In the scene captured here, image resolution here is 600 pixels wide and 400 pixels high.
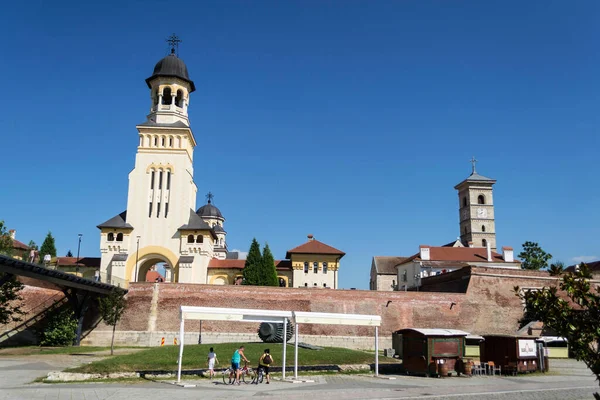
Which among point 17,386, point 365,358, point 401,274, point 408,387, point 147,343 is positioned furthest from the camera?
point 401,274

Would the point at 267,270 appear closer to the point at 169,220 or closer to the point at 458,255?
the point at 169,220

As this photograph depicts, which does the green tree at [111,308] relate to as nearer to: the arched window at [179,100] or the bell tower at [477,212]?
the arched window at [179,100]

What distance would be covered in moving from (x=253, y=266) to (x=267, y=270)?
1.43 m

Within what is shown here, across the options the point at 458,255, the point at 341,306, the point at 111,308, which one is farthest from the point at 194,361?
the point at 458,255

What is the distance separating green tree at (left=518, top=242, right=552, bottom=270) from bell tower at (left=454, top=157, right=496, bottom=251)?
1844 cm

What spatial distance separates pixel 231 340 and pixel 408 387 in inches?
834

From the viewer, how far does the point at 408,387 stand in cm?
1792

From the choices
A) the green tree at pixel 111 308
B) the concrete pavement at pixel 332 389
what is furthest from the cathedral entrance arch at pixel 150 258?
the concrete pavement at pixel 332 389

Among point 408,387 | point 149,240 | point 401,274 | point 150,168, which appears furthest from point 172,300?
point 401,274

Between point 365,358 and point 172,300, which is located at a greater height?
point 172,300

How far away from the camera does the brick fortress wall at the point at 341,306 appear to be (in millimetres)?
37031

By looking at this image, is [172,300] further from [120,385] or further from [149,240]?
[120,385]

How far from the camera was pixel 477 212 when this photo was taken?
277 ft

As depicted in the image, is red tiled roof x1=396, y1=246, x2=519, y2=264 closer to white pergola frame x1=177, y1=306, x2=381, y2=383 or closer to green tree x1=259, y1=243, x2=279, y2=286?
green tree x1=259, y1=243, x2=279, y2=286
